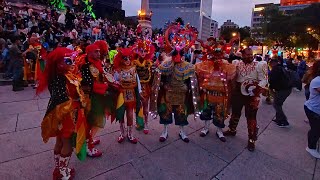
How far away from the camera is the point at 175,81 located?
14.2 ft

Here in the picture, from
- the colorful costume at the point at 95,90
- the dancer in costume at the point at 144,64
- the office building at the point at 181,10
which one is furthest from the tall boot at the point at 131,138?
the office building at the point at 181,10

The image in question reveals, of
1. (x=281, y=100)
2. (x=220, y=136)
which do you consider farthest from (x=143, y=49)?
(x=281, y=100)

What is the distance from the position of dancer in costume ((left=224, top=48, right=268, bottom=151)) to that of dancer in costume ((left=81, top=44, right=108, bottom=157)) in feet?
8.45

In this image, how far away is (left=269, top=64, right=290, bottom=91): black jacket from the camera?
574 cm

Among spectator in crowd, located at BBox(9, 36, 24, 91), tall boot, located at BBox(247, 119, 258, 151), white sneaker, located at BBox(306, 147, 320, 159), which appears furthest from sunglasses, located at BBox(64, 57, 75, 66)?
spectator in crowd, located at BBox(9, 36, 24, 91)

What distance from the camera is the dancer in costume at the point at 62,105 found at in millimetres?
2828

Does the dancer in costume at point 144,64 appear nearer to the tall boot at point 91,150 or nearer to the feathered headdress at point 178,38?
the feathered headdress at point 178,38

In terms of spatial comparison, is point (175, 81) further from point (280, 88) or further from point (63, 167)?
point (280, 88)

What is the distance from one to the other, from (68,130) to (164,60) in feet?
7.61

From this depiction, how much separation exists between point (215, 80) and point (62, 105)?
9.39ft

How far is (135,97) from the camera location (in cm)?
431

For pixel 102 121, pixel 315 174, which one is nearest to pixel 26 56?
pixel 102 121

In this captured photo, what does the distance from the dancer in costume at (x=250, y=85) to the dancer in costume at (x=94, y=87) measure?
8.45 feet

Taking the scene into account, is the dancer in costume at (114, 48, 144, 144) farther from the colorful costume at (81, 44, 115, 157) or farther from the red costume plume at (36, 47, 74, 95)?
the red costume plume at (36, 47, 74, 95)
